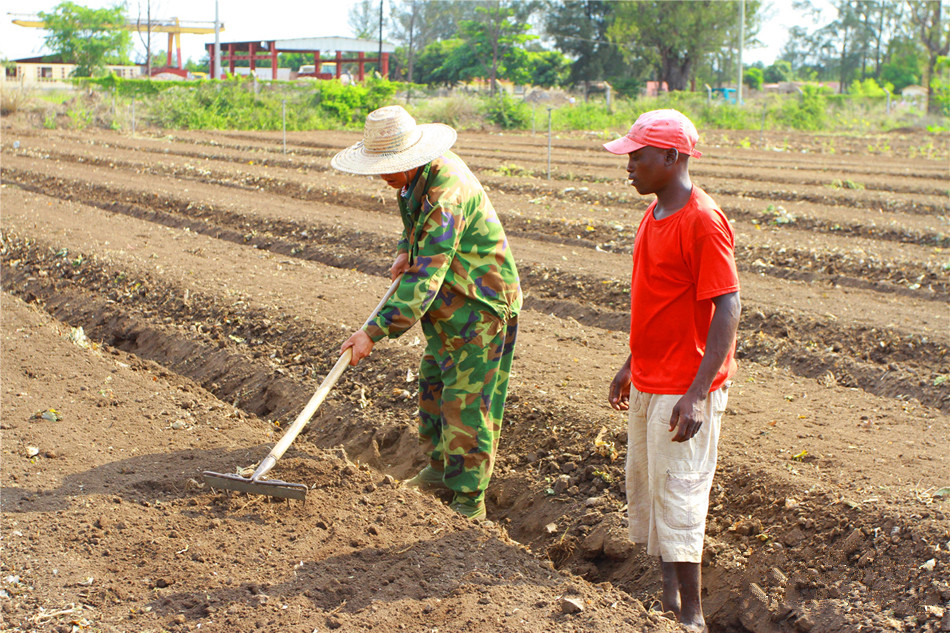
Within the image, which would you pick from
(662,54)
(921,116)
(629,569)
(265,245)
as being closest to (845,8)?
(662,54)

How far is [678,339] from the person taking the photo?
118 inches

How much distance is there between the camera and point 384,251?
973 cm

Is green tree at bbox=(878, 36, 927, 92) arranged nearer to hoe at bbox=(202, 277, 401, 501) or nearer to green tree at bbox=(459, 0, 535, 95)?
green tree at bbox=(459, 0, 535, 95)

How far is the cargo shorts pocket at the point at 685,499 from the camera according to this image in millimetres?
3027

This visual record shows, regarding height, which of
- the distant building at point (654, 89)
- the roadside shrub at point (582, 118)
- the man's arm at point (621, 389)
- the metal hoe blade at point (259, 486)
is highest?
the distant building at point (654, 89)

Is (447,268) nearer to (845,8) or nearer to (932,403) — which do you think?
(932,403)

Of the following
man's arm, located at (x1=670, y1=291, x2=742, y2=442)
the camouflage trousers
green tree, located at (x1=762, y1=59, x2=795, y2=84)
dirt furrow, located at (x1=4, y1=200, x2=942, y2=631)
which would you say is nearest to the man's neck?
man's arm, located at (x1=670, y1=291, x2=742, y2=442)

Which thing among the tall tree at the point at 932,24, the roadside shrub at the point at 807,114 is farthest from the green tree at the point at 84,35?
the tall tree at the point at 932,24

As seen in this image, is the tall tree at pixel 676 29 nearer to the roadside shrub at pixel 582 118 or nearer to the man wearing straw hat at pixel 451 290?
the roadside shrub at pixel 582 118

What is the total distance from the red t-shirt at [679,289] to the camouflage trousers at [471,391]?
964 mm

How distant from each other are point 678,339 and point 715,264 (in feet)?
1.06

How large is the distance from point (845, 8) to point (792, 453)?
A: 89.6 metres

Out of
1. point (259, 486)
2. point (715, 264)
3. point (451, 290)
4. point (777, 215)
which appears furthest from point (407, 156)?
point (777, 215)

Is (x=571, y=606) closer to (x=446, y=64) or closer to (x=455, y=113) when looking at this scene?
(x=455, y=113)
